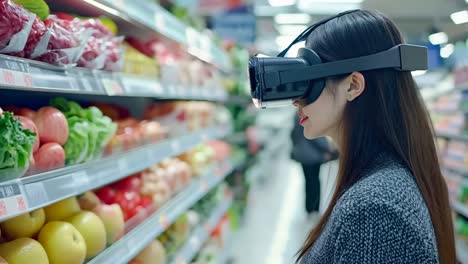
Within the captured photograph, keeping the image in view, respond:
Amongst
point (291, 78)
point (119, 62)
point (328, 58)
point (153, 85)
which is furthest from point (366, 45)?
point (153, 85)

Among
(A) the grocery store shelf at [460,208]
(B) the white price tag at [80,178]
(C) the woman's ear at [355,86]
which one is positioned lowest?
(A) the grocery store shelf at [460,208]

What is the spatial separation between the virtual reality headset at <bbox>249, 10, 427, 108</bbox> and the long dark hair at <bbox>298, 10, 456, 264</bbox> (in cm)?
2

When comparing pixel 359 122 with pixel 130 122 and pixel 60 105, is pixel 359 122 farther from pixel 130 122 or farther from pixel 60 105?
pixel 130 122

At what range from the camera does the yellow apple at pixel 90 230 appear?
5.50 ft

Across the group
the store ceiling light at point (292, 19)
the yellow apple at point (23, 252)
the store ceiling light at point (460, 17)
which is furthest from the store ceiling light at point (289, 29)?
the yellow apple at point (23, 252)

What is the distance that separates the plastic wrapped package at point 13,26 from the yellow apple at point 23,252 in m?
0.50

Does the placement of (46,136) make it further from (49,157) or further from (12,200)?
(12,200)

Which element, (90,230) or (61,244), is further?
(90,230)

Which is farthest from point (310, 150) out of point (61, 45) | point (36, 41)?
point (36, 41)

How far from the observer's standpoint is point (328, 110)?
4.32ft

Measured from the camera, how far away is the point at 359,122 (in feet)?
4.20

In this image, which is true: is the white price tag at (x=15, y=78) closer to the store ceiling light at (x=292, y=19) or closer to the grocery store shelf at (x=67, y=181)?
the grocery store shelf at (x=67, y=181)

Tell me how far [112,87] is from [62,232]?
23.0 inches

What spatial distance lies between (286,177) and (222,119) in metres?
6.46
